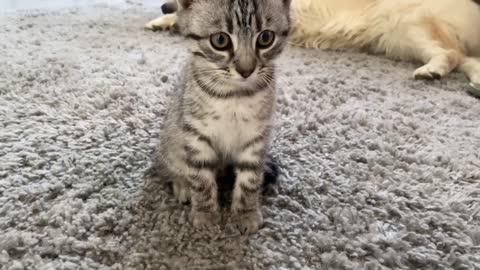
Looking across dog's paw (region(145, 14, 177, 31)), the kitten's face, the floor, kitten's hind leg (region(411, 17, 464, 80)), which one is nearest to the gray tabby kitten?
the kitten's face

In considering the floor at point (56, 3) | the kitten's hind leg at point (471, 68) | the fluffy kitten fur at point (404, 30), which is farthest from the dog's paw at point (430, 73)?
the floor at point (56, 3)

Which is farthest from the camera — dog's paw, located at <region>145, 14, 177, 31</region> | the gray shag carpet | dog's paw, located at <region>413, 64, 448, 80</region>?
dog's paw, located at <region>145, 14, 177, 31</region>

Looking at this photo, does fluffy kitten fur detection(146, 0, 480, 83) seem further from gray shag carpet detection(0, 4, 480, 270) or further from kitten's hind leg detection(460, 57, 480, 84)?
gray shag carpet detection(0, 4, 480, 270)

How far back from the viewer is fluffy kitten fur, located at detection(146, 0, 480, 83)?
2.03m

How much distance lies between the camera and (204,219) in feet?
3.39

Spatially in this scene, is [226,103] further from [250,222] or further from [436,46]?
[436,46]

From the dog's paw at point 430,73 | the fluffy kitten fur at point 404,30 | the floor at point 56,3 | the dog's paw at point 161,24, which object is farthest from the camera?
the floor at point 56,3

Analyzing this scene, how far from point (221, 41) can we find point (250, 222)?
1.25 feet

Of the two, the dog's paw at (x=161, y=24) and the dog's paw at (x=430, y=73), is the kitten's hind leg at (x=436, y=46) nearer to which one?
the dog's paw at (x=430, y=73)

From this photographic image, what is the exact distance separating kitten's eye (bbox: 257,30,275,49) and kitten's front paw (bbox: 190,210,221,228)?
1.24 ft

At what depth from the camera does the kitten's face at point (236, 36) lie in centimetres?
94

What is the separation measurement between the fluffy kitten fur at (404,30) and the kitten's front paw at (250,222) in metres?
1.12

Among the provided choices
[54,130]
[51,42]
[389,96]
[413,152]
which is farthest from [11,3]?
[413,152]

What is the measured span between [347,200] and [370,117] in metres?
0.50
